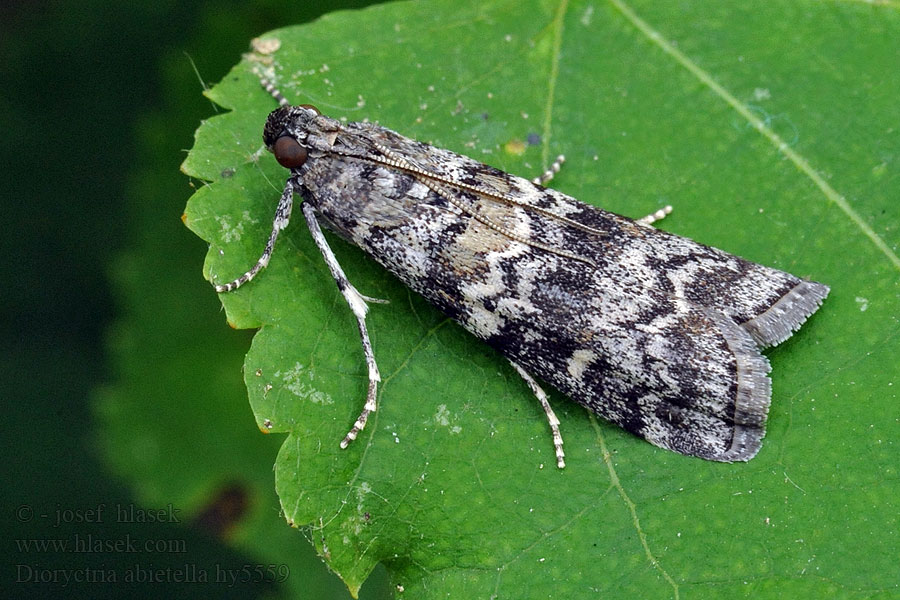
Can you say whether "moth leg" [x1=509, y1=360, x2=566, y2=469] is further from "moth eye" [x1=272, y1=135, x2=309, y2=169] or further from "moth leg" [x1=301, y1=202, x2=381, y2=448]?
"moth eye" [x1=272, y1=135, x2=309, y2=169]

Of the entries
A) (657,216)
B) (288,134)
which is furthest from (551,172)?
(288,134)

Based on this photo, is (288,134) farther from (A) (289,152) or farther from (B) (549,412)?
(B) (549,412)

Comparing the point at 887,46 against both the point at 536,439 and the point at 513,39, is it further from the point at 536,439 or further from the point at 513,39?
the point at 536,439

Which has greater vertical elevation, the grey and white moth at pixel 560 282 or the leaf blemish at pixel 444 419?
the grey and white moth at pixel 560 282

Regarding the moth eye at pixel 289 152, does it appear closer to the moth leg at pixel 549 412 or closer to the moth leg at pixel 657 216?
the moth leg at pixel 549 412

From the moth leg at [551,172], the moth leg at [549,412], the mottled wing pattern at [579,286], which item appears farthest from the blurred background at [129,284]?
the moth leg at [549,412]

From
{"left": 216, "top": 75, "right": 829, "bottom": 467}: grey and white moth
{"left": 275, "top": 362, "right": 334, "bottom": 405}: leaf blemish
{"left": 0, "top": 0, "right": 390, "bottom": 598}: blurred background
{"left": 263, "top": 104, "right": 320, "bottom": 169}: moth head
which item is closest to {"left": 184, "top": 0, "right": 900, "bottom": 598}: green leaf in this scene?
{"left": 275, "top": 362, "right": 334, "bottom": 405}: leaf blemish

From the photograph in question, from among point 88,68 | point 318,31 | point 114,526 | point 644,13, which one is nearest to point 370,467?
point 114,526
